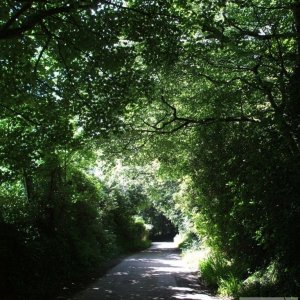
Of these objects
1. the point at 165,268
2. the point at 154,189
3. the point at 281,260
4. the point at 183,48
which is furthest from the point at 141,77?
the point at 154,189

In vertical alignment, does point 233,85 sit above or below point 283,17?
below

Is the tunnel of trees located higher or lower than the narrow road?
higher

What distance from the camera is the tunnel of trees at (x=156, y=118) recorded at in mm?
8734

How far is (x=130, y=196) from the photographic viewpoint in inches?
1292

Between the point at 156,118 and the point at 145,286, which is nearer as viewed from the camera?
the point at 145,286

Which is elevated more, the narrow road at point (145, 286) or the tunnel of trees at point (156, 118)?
the tunnel of trees at point (156, 118)

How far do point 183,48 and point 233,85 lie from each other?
3611 millimetres

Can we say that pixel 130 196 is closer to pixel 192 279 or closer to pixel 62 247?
pixel 192 279

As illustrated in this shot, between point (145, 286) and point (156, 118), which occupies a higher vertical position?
point (156, 118)

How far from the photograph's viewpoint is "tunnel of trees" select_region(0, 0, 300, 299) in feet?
28.7

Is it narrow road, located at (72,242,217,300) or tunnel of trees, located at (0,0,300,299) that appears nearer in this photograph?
tunnel of trees, located at (0,0,300,299)

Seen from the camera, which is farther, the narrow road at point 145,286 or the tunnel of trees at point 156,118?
the narrow road at point 145,286

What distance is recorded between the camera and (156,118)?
15734mm

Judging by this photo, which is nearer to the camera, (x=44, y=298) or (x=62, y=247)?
(x=44, y=298)
